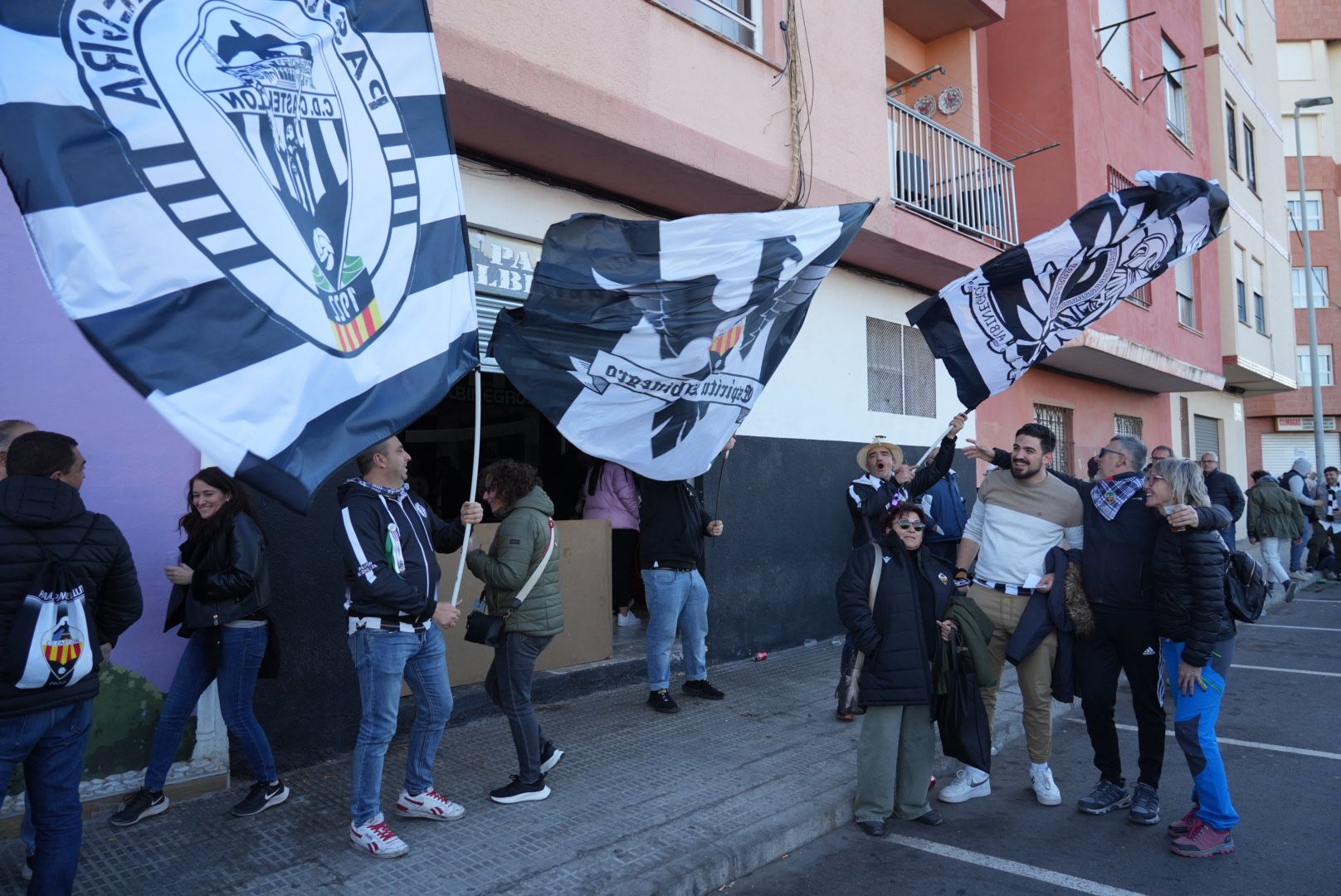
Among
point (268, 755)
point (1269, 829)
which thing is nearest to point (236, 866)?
point (268, 755)

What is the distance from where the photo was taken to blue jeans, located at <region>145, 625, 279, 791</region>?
4184 mm

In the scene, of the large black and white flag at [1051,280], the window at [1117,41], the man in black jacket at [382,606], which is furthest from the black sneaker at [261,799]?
the window at [1117,41]

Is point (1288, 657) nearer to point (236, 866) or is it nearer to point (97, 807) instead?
point (236, 866)

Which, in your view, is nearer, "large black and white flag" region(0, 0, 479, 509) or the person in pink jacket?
"large black and white flag" region(0, 0, 479, 509)

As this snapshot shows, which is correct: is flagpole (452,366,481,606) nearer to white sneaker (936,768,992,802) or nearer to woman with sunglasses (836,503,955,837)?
woman with sunglasses (836,503,955,837)

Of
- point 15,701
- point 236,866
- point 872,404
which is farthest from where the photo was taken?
point 872,404

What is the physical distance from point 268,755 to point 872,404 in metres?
6.89

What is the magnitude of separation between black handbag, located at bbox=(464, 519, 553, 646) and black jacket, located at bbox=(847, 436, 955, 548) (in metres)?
2.59

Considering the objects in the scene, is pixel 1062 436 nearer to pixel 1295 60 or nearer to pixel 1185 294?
pixel 1185 294

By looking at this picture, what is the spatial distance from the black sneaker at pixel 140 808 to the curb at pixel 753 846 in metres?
2.23

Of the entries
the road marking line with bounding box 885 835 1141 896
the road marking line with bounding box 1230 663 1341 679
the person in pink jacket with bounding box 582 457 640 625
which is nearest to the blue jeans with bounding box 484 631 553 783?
the road marking line with bounding box 885 835 1141 896

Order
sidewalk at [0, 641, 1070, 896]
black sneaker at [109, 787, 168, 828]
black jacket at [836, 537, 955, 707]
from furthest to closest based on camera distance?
black jacket at [836, 537, 955, 707]
black sneaker at [109, 787, 168, 828]
sidewalk at [0, 641, 1070, 896]

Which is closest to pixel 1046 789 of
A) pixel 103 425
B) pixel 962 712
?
pixel 962 712

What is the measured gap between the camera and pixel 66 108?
7.56 feet
